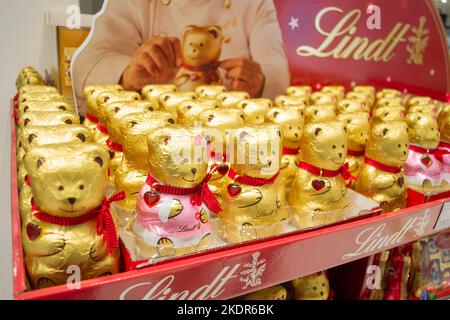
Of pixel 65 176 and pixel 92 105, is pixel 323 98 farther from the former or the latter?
pixel 65 176

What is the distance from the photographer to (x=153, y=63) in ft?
6.24

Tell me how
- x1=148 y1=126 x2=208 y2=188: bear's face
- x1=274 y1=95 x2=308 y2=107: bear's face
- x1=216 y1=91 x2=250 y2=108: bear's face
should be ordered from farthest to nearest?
x1=274 y1=95 x2=308 y2=107: bear's face < x1=216 y1=91 x2=250 y2=108: bear's face < x1=148 y1=126 x2=208 y2=188: bear's face

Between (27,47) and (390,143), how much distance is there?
1819 millimetres

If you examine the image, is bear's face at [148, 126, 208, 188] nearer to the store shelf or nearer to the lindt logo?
the store shelf

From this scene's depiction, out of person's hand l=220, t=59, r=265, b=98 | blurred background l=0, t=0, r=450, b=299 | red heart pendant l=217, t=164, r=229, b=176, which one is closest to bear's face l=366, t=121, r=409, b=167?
red heart pendant l=217, t=164, r=229, b=176

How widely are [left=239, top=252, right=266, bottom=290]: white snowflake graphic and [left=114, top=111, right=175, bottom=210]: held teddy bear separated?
398mm

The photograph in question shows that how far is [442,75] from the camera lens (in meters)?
2.79

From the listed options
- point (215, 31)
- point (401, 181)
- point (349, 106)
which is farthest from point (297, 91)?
point (401, 181)

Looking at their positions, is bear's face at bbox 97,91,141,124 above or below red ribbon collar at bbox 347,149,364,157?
above

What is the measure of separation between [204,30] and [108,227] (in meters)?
1.35

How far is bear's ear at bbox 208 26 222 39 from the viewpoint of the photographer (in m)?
1.99

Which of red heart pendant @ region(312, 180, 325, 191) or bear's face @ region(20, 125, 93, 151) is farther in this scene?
red heart pendant @ region(312, 180, 325, 191)

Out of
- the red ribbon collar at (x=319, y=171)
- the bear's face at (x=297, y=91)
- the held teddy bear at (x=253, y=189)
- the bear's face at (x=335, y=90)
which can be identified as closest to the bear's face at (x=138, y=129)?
the held teddy bear at (x=253, y=189)

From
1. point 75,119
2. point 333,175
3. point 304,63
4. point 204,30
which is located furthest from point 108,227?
point 304,63
